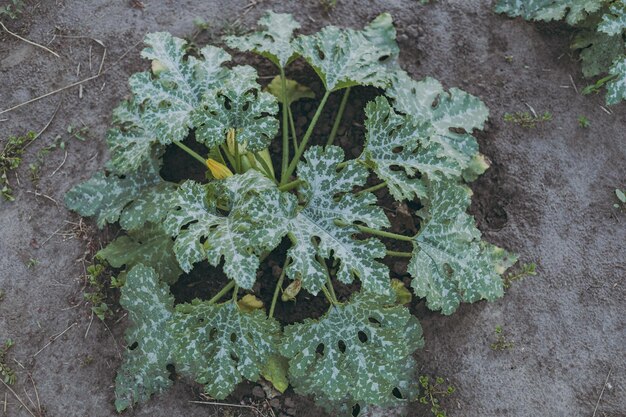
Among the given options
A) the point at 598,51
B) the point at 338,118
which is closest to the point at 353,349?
the point at 338,118

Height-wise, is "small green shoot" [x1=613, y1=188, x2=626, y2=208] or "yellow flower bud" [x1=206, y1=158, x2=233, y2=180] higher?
"yellow flower bud" [x1=206, y1=158, x2=233, y2=180]

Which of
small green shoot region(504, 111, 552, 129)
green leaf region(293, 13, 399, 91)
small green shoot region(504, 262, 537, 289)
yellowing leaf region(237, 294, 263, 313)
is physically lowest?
yellowing leaf region(237, 294, 263, 313)

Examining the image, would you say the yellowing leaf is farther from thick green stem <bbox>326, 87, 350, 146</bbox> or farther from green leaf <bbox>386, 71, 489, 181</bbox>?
green leaf <bbox>386, 71, 489, 181</bbox>

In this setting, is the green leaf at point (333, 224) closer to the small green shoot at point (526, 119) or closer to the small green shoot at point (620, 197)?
the small green shoot at point (526, 119)

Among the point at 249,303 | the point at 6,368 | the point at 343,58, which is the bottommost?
the point at 6,368

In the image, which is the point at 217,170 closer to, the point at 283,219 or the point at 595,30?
the point at 283,219

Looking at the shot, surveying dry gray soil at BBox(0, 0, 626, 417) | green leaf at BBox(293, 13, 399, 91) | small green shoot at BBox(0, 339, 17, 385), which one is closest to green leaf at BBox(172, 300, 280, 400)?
dry gray soil at BBox(0, 0, 626, 417)

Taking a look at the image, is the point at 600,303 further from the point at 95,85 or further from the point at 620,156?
the point at 95,85

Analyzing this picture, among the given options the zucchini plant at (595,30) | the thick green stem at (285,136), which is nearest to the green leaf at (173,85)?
the thick green stem at (285,136)
